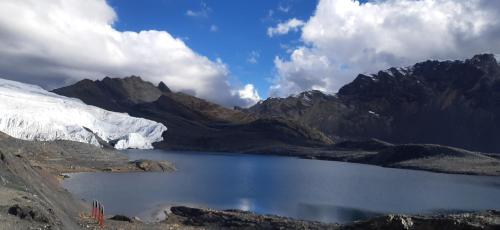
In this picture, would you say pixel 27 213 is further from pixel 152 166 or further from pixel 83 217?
pixel 152 166

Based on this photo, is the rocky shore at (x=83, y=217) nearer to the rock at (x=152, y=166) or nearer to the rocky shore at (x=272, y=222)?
the rocky shore at (x=272, y=222)

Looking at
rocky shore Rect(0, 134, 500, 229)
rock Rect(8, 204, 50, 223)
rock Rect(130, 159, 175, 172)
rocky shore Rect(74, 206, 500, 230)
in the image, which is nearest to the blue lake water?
rocky shore Rect(74, 206, 500, 230)

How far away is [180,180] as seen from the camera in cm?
8319

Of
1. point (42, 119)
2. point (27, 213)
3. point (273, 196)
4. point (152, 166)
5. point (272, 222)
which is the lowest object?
point (272, 222)

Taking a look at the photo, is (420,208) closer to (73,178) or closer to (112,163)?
(73,178)

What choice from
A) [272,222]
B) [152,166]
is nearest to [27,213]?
[272,222]

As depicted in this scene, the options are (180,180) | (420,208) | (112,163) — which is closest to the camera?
(420,208)

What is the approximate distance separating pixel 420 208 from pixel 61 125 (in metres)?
109

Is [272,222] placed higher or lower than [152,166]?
lower

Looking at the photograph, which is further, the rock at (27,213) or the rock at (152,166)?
the rock at (152,166)

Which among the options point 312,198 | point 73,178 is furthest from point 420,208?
point 73,178

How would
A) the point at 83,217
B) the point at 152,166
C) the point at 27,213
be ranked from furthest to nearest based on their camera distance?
1. the point at 152,166
2. the point at 83,217
3. the point at 27,213

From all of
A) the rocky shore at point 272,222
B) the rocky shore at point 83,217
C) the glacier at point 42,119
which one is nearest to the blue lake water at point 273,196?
the rocky shore at point 272,222

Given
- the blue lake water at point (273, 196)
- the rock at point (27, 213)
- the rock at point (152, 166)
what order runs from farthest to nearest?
the rock at point (152, 166), the blue lake water at point (273, 196), the rock at point (27, 213)
